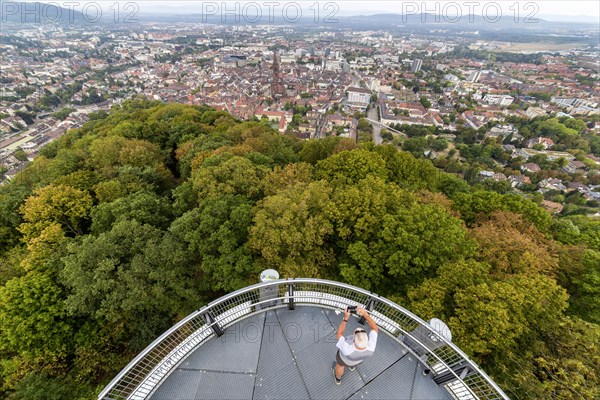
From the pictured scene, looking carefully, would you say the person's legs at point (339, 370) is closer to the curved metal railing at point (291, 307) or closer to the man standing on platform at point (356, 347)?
the man standing on platform at point (356, 347)

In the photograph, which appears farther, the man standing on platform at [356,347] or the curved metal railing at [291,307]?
the curved metal railing at [291,307]

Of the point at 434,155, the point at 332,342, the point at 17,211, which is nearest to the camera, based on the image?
the point at 332,342

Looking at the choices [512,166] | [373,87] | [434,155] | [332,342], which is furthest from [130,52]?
[332,342]

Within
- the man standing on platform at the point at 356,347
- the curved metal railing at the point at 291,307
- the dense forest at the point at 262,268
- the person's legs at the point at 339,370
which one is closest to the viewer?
the man standing on platform at the point at 356,347

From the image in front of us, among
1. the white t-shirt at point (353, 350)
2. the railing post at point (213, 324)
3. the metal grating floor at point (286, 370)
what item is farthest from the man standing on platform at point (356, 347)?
the railing post at point (213, 324)

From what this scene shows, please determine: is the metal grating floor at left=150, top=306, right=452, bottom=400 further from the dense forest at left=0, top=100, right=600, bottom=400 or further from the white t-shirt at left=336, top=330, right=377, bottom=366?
the dense forest at left=0, top=100, right=600, bottom=400

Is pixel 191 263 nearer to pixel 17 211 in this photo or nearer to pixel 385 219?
pixel 385 219

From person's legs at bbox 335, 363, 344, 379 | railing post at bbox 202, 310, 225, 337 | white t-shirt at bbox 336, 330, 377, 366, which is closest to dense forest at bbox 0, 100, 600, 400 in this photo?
railing post at bbox 202, 310, 225, 337
